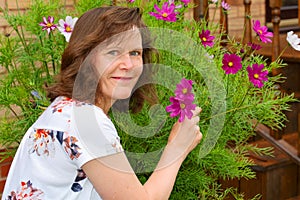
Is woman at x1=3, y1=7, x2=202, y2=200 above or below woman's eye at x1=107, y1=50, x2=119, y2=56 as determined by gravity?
below

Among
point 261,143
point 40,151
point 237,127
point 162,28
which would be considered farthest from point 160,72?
point 261,143

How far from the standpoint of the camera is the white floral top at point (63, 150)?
160cm

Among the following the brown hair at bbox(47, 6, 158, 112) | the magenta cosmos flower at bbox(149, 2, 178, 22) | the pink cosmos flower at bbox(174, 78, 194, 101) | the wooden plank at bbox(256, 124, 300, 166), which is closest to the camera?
the pink cosmos flower at bbox(174, 78, 194, 101)

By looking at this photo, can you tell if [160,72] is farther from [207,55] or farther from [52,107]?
[52,107]

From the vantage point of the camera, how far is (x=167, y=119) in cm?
192

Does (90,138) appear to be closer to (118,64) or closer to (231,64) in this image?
(118,64)

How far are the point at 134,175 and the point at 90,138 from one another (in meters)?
0.16

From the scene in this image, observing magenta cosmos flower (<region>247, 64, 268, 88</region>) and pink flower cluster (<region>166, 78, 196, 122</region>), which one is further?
magenta cosmos flower (<region>247, 64, 268, 88</region>)

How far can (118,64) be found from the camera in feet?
5.57

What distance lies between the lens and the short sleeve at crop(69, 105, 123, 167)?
1.59 metres

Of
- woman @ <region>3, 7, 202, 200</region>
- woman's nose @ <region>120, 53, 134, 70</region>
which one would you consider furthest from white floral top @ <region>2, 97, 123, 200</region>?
woman's nose @ <region>120, 53, 134, 70</region>

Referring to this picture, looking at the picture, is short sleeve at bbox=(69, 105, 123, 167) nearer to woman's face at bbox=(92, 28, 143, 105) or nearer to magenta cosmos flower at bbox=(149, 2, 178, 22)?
woman's face at bbox=(92, 28, 143, 105)

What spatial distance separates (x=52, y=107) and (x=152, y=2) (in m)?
0.68

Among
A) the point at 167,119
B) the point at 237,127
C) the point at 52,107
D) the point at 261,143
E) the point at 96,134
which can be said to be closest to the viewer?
the point at 96,134
